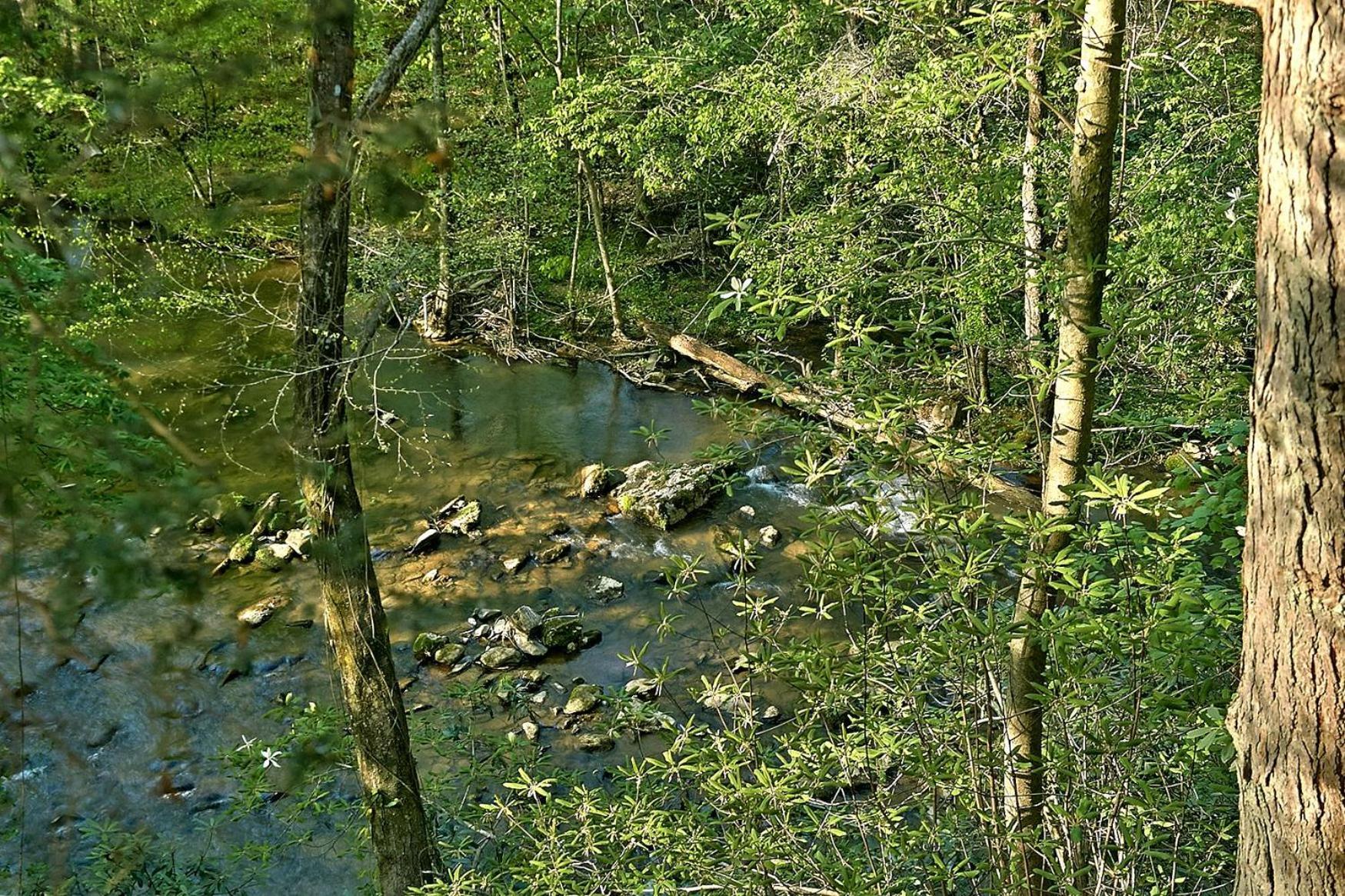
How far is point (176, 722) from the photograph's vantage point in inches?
299

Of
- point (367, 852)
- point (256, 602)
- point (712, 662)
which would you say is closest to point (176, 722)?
point (256, 602)

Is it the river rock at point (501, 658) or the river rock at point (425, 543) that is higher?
the river rock at point (425, 543)

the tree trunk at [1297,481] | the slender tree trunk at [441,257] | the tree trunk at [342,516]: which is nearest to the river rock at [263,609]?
the slender tree trunk at [441,257]

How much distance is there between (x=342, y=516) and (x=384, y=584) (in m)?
5.09

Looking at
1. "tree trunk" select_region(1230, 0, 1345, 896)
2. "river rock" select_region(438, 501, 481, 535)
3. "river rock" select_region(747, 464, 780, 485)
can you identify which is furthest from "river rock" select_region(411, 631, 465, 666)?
"tree trunk" select_region(1230, 0, 1345, 896)

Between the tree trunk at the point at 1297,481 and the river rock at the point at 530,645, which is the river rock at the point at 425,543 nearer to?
the river rock at the point at 530,645

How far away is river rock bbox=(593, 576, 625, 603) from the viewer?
915cm

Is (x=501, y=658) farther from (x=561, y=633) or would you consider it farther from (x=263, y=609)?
(x=263, y=609)

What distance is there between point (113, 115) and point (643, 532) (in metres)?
8.64

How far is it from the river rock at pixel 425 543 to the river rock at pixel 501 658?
1.97m

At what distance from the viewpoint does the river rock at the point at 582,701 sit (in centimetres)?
759

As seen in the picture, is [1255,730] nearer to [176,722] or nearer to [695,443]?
[176,722]

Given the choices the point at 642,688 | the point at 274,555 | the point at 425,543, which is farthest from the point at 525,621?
the point at 274,555

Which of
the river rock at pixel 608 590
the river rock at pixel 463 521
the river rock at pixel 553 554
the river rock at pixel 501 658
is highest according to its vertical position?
the river rock at pixel 463 521
